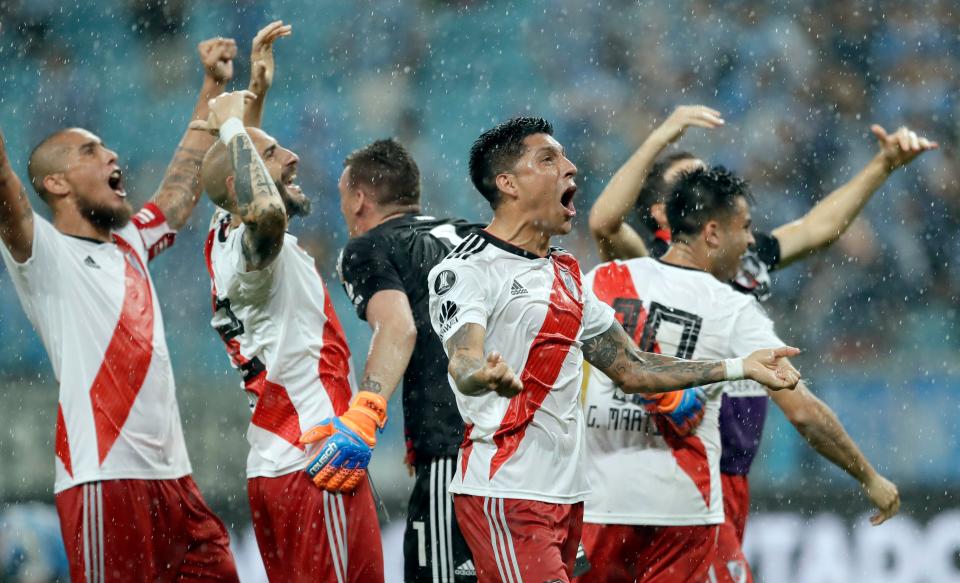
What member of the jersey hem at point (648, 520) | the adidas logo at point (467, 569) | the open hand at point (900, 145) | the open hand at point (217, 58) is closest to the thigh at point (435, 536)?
the adidas logo at point (467, 569)

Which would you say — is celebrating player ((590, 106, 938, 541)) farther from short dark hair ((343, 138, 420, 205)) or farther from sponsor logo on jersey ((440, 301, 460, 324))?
sponsor logo on jersey ((440, 301, 460, 324))

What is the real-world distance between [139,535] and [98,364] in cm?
67

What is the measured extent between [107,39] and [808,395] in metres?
8.25

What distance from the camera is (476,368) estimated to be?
3.35 m

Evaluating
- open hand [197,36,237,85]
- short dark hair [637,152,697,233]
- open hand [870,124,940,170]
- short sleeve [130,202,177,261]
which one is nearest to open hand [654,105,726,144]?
short dark hair [637,152,697,233]

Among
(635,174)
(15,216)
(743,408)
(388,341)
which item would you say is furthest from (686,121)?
(15,216)

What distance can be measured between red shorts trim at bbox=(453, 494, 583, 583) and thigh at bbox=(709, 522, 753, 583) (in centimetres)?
154

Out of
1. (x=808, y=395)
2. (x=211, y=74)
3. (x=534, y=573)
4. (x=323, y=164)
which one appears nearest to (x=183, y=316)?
(x=323, y=164)

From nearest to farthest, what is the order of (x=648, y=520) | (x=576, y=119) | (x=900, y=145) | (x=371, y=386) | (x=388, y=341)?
(x=371, y=386), (x=388, y=341), (x=648, y=520), (x=900, y=145), (x=576, y=119)

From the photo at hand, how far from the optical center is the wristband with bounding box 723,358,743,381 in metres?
3.83

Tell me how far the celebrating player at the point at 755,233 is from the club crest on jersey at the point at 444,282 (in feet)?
6.29

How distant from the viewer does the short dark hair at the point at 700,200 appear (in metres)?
5.17

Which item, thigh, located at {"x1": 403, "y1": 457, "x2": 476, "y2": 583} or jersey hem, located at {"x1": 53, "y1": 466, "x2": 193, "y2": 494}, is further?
jersey hem, located at {"x1": 53, "y1": 466, "x2": 193, "y2": 494}

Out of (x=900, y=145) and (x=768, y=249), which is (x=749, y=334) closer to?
(x=768, y=249)
